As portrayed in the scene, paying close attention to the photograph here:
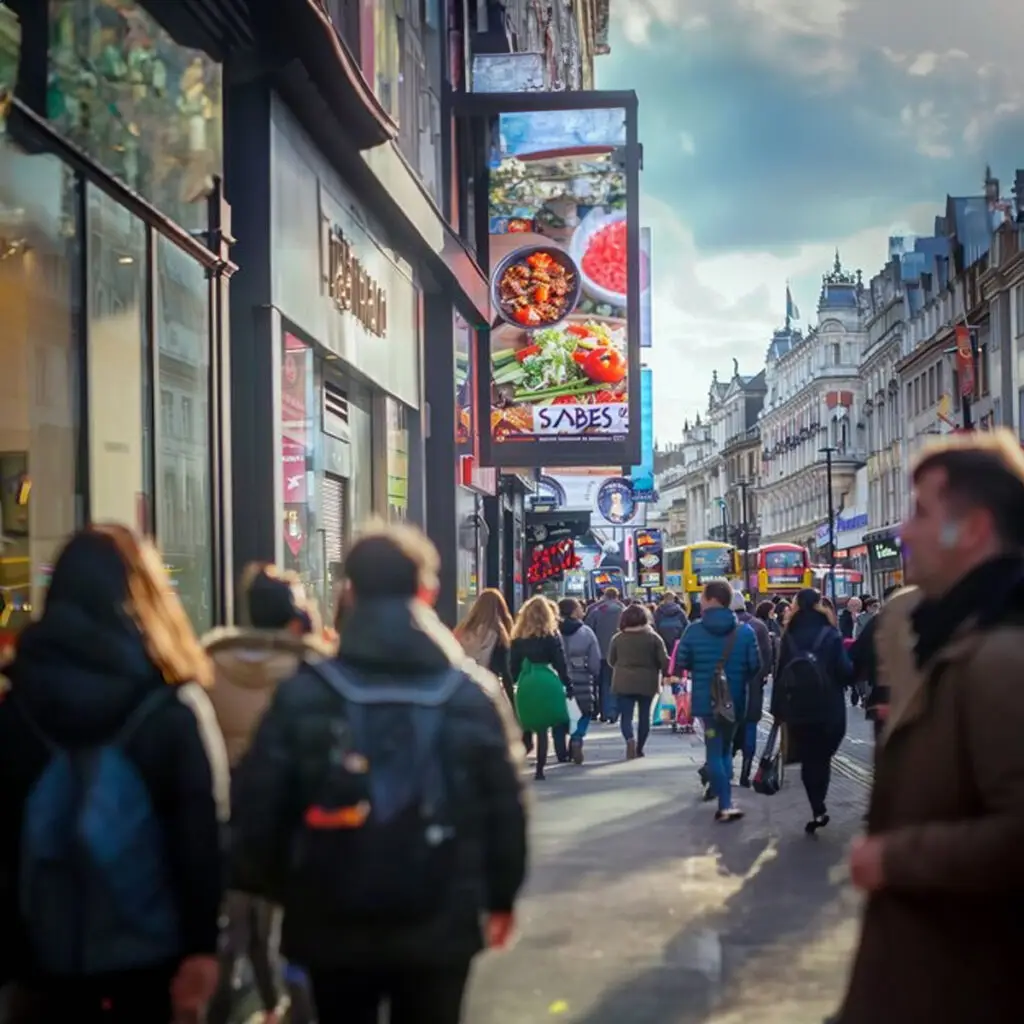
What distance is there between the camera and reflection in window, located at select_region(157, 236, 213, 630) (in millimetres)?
9508

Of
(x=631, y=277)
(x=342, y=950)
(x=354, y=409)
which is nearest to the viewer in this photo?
(x=342, y=950)

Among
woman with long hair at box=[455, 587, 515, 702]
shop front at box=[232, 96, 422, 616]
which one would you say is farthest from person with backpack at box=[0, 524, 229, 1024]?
woman with long hair at box=[455, 587, 515, 702]

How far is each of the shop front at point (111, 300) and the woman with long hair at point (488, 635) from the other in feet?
14.3

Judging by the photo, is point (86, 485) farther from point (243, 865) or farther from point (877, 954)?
point (877, 954)

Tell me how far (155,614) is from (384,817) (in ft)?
2.45

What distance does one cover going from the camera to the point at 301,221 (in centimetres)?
1240

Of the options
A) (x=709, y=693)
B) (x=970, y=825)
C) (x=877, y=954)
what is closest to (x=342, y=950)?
(x=877, y=954)

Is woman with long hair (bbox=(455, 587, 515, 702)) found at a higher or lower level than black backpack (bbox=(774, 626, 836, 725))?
higher

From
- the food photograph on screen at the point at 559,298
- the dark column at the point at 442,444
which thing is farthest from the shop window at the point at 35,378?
the food photograph on screen at the point at 559,298

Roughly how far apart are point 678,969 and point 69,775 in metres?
4.14

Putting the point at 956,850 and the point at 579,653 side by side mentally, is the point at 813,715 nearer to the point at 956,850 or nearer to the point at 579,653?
the point at 579,653

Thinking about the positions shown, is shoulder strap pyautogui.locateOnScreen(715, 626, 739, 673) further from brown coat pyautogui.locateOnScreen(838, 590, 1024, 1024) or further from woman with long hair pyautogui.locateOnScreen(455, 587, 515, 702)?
brown coat pyautogui.locateOnScreen(838, 590, 1024, 1024)

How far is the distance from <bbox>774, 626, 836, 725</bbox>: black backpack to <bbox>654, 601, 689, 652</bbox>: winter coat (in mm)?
14295

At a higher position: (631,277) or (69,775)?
(631,277)
